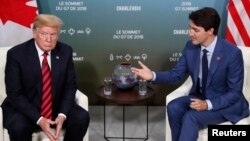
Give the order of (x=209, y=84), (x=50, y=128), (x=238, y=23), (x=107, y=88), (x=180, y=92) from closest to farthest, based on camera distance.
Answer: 1. (x=50, y=128)
2. (x=209, y=84)
3. (x=180, y=92)
4. (x=107, y=88)
5. (x=238, y=23)

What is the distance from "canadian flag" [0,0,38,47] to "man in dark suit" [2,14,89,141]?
3.66 ft

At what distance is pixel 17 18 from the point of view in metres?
4.88

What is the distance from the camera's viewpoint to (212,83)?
3.89m

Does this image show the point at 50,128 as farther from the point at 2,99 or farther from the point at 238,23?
the point at 238,23

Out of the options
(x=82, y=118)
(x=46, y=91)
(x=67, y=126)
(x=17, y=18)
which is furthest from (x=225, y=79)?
(x=17, y=18)

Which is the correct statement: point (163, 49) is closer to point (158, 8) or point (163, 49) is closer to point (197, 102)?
point (158, 8)

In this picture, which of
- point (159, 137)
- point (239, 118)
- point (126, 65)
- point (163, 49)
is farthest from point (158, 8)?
point (239, 118)

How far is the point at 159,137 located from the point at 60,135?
4.36 ft

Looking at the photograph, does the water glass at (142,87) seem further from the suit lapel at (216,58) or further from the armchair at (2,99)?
the suit lapel at (216,58)

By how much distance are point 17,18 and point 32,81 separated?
4.33 feet

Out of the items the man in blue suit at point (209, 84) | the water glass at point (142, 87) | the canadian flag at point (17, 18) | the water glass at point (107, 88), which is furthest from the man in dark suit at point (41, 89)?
the canadian flag at point (17, 18)

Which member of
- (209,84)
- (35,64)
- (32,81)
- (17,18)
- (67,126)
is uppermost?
(17,18)

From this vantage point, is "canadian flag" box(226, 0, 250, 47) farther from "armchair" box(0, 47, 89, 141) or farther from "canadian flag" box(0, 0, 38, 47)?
"canadian flag" box(0, 0, 38, 47)

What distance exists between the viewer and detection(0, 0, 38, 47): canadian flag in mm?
4859
